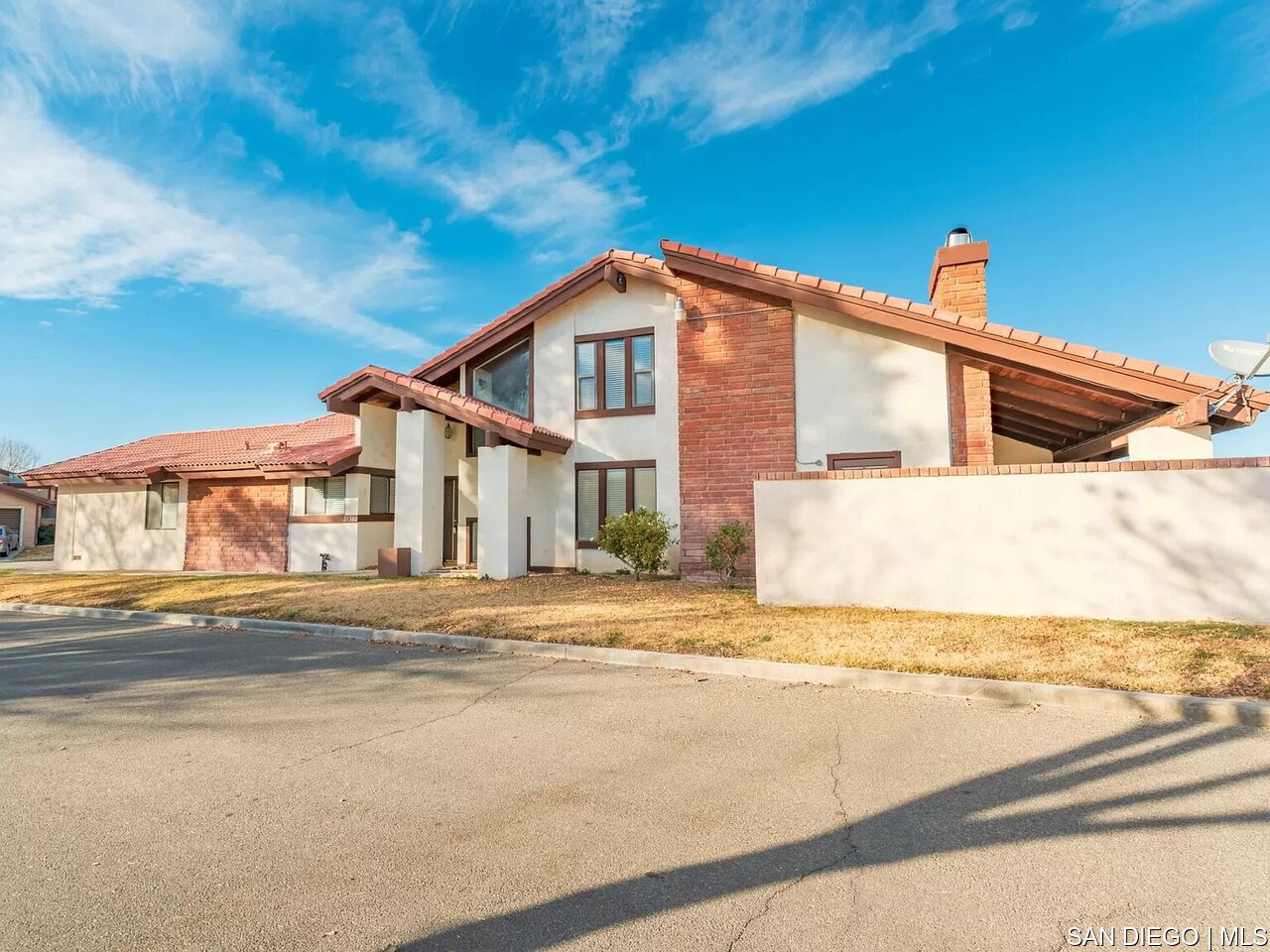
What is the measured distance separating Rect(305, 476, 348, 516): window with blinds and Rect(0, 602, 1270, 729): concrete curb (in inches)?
346

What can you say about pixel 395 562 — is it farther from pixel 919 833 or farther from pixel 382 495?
pixel 919 833

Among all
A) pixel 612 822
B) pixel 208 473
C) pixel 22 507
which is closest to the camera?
pixel 612 822

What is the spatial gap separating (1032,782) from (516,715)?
3.71 m

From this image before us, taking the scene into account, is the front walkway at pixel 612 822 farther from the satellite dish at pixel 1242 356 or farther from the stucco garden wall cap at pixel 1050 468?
the satellite dish at pixel 1242 356

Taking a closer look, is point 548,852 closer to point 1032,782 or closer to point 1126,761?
point 1032,782

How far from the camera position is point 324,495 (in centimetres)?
1803

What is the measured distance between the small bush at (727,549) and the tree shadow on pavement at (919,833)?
7639mm

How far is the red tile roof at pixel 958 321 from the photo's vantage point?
9.93 metres

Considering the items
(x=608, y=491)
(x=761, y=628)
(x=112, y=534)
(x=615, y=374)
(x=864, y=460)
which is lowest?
(x=761, y=628)

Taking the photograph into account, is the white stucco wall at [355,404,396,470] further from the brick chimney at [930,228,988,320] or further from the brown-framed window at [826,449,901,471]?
the brick chimney at [930,228,988,320]

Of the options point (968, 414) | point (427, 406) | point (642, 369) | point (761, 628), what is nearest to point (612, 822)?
point (761, 628)

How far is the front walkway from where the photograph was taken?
8.96 ft

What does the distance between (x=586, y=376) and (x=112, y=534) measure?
17041mm

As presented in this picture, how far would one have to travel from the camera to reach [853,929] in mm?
2658
